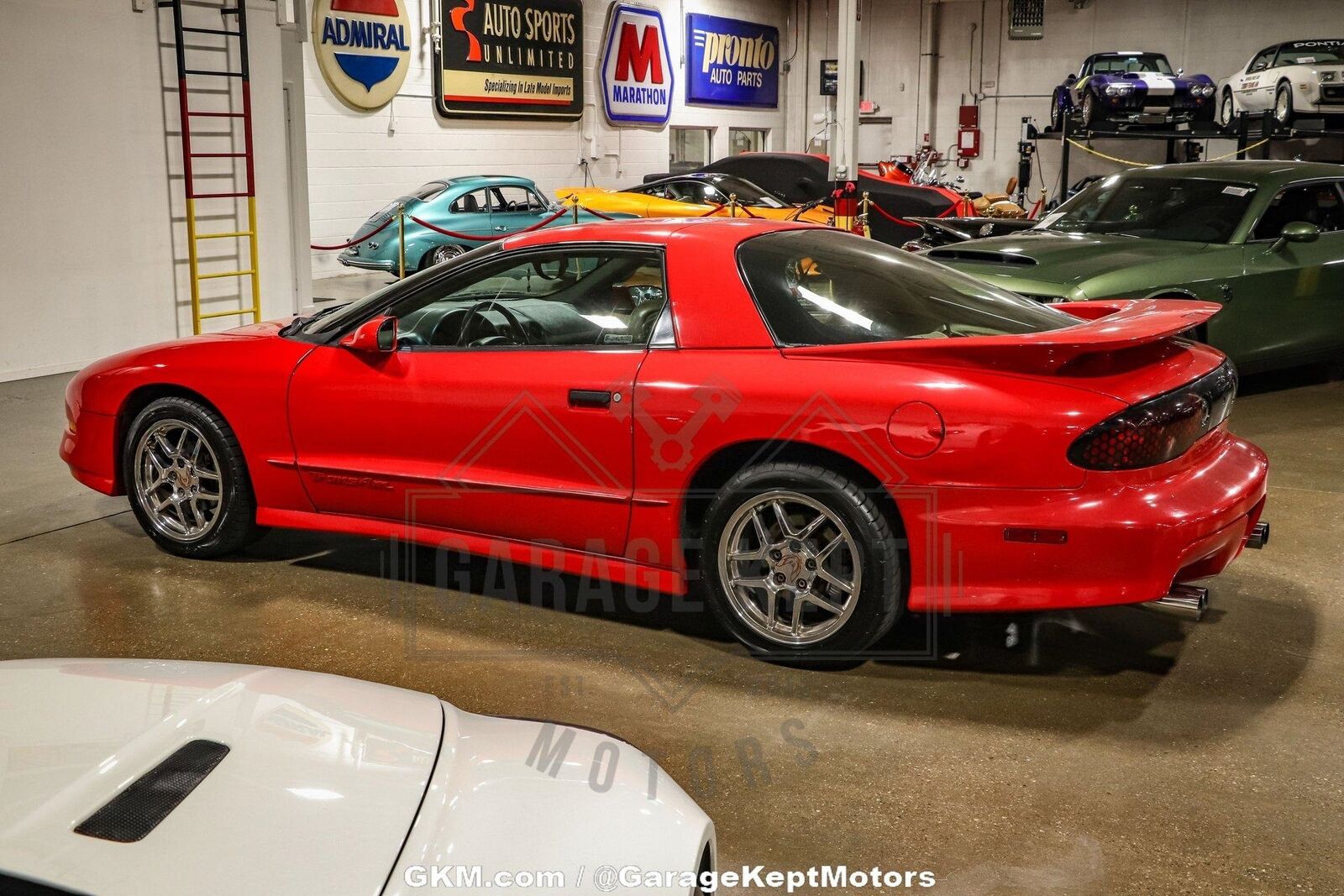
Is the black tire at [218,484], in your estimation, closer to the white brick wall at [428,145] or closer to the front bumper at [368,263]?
the front bumper at [368,263]

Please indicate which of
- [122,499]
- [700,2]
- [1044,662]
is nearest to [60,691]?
[1044,662]

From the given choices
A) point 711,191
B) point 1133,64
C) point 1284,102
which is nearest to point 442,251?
point 711,191

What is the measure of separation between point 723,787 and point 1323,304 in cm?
616

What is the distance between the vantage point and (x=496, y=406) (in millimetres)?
3979

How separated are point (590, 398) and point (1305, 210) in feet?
19.1

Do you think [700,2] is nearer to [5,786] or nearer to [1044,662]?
[1044,662]

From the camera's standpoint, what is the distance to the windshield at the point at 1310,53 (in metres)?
18.3

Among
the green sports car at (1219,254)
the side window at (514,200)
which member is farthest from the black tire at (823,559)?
the side window at (514,200)

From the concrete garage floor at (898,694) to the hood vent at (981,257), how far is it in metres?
2.28

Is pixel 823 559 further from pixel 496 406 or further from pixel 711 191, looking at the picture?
pixel 711 191

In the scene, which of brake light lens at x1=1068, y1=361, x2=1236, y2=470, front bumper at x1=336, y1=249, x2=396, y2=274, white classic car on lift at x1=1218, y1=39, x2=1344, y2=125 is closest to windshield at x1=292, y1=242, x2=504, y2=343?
brake light lens at x1=1068, y1=361, x2=1236, y2=470

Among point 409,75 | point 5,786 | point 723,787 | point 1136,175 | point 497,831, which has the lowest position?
point 723,787

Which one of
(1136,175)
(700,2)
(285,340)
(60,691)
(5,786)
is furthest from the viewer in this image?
(700,2)

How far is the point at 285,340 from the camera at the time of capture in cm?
450
